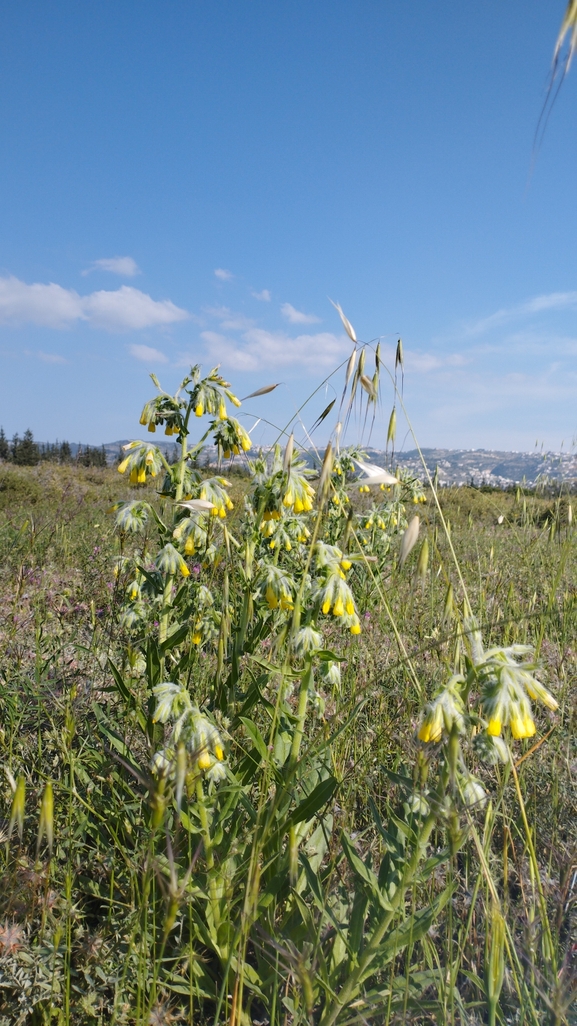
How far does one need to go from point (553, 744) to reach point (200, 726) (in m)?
1.86

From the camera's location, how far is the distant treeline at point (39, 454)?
21.8 metres

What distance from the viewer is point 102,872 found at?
202 cm

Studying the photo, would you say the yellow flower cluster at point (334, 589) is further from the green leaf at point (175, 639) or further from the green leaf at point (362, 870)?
the green leaf at point (362, 870)

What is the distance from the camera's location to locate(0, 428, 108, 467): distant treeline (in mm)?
21844

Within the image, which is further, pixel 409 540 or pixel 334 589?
pixel 334 589

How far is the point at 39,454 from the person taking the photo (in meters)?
24.7

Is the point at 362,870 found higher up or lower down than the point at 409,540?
lower down

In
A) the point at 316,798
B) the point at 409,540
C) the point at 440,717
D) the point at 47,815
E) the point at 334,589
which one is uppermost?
the point at 409,540

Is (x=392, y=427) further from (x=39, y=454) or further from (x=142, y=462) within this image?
(x=39, y=454)

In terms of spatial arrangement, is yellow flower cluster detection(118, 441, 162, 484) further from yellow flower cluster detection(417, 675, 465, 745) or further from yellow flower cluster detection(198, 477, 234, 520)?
yellow flower cluster detection(417, 675, 465, 745)

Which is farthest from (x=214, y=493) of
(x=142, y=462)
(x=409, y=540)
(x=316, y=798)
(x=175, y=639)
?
(x=316, y=798)

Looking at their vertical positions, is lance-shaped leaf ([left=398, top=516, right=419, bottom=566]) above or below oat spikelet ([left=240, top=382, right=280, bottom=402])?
below

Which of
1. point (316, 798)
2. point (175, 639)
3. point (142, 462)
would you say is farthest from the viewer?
point (142, 462)

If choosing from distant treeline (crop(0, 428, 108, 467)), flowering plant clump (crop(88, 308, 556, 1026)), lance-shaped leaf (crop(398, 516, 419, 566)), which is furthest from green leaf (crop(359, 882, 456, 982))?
distant treeline (crop(0, 428, 108, 467))
